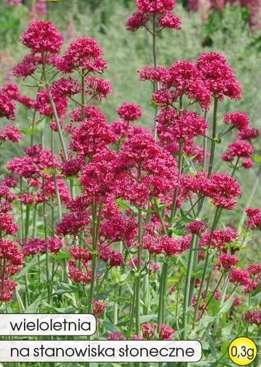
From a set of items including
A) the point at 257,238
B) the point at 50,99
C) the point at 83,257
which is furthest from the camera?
the point at 257,238

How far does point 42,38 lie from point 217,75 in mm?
902

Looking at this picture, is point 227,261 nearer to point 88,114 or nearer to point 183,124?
point 183,124

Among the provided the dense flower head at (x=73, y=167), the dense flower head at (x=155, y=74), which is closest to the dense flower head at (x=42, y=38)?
the dense flower head at (x=155, y=74)

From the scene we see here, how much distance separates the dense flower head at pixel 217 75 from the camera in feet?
12.0

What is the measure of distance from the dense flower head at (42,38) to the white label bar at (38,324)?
1288mm

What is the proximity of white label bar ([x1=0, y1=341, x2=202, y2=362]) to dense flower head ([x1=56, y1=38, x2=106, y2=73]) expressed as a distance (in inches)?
51.0

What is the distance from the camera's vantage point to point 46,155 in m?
4.07

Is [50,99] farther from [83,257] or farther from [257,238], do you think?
[257,238]

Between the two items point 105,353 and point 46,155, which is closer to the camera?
point 105,353

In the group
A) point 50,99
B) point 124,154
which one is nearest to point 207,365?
point 124,154

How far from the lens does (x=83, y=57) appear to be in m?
3.91

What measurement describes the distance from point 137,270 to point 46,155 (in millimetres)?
902

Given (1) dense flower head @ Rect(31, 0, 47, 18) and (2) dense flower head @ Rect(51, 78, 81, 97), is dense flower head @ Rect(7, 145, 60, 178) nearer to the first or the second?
(2) dense flower head @ Rect(51, 78, 81, 97)

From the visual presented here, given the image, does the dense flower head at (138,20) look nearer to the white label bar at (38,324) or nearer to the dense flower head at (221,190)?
the dense flower head at (221,190)
